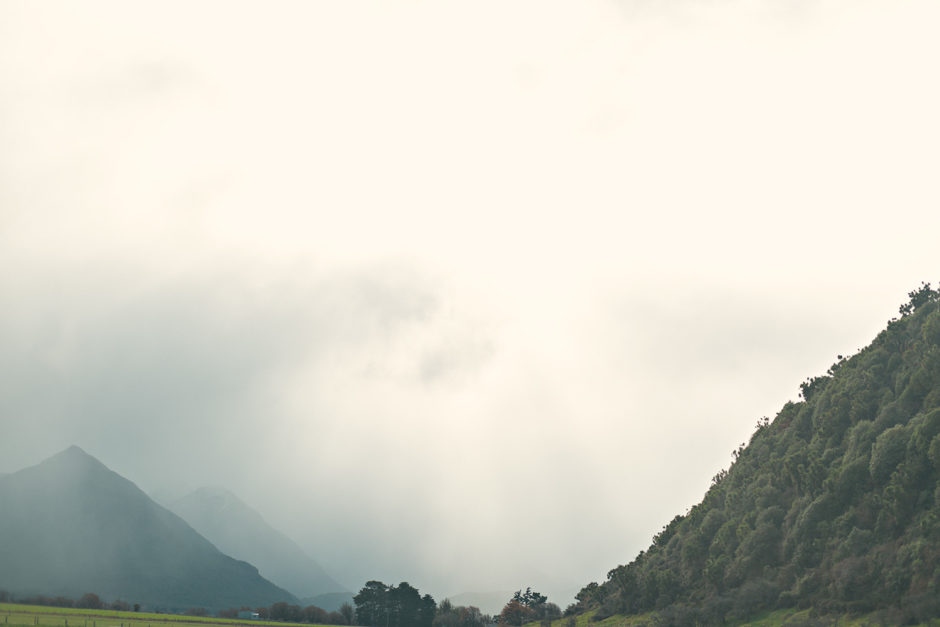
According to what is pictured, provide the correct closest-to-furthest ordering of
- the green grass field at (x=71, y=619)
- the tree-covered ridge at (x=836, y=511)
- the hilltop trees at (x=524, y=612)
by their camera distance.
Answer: the tree-covered ridge at (x=836, y=511) → the green grass field at (x=71, y=619) → the hilltop trees at (x=524, y=612)

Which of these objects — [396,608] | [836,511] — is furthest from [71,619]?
A: [836,511]

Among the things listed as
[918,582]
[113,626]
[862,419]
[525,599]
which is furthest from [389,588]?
[918,582]

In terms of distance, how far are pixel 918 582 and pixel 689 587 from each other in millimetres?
42156

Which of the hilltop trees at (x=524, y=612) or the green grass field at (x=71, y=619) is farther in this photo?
the hilltop trees at (x=524, y=612)

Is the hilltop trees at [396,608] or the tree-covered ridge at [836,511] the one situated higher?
the tree-covered ridge at [836,511]

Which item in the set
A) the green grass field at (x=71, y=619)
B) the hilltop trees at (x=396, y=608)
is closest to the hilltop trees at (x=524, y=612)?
the hilltop trees at (x=396, y=608)

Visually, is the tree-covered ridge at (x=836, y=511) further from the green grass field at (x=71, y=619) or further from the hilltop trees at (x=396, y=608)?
the hilltop trees at (x=396, y=608)

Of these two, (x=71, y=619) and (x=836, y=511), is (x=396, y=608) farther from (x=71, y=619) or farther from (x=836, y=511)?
(x=836, y=511)

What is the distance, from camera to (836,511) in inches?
2854

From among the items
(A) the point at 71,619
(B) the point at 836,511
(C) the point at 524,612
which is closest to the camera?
(B) the point at 836,511

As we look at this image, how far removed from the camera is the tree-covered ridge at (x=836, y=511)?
195 ft

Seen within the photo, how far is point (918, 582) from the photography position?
5338 centimetres

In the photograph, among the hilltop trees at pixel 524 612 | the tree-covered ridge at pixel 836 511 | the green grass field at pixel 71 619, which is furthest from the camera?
the hilltop trees at pixel 524 612

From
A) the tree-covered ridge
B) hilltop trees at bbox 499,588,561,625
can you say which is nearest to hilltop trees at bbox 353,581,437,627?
hilltop trees at bbox 499,588,561,625
